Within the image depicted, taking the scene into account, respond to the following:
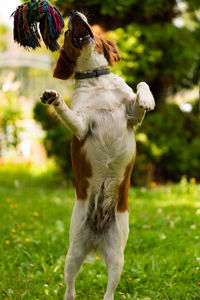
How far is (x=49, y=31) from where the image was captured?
8.45 ft

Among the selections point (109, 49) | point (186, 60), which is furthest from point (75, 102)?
point (186, 60)

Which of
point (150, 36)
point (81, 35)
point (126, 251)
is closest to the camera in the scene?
point (81, 35)

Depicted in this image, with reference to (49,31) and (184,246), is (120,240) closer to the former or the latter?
(49,31)

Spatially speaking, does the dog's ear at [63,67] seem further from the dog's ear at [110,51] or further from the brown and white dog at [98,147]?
the dog's ear at [110,51]

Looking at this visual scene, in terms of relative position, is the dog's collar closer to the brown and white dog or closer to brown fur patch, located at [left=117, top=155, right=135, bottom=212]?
the brown and white dog

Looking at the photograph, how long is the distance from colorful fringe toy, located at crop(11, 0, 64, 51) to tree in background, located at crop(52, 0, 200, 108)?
4.40 meters

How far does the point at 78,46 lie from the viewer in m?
2.56

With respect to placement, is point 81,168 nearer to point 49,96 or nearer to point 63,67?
point 49,96

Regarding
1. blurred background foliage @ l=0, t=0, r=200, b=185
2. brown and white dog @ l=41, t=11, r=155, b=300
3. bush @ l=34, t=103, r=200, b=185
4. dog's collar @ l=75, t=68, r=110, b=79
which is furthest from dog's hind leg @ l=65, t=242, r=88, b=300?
bush @ l=34, t=103, r=200, b=185

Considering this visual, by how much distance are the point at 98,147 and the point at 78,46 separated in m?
0.61

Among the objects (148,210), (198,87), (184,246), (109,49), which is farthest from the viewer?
(198,87)

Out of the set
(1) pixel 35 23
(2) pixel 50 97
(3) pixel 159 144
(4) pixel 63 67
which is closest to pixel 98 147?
(2) pixel 50 97

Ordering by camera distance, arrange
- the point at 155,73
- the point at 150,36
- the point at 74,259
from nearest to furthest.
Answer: the point at 74,259, the point at 150,36, the point at 155,73

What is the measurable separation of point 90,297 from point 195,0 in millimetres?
6217
